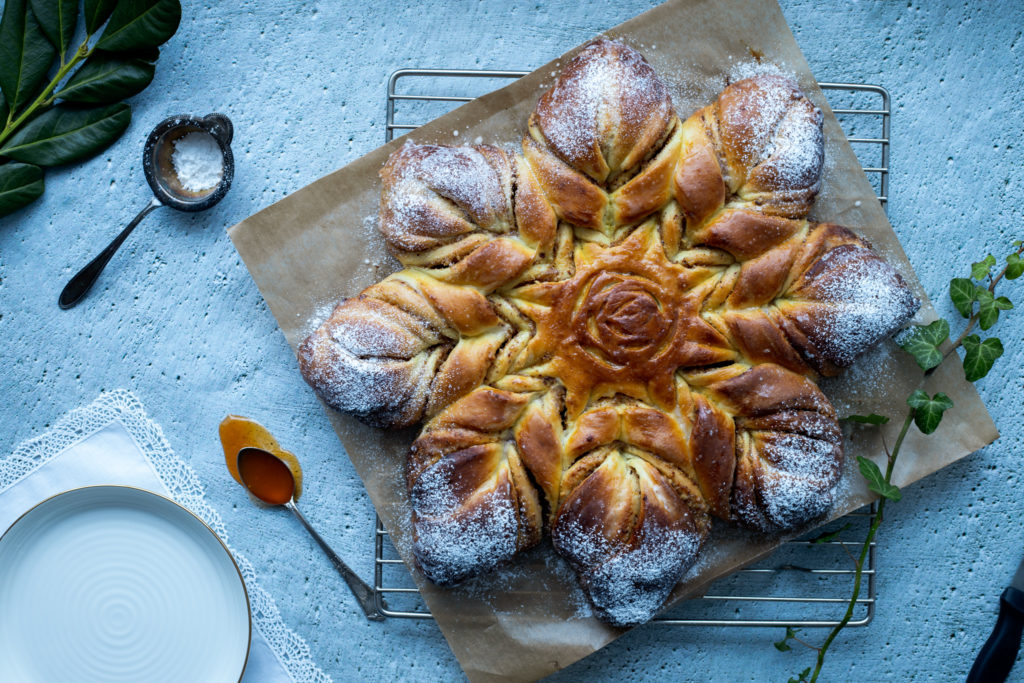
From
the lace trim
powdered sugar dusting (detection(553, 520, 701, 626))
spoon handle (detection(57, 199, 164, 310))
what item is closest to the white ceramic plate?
the lace trim

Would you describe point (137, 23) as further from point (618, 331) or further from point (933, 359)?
point (933, 359)

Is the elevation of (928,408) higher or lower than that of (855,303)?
lower

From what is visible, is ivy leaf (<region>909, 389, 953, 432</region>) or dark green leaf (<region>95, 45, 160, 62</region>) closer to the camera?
ivy leaf (<region>909, 389, 953, 432</region>)

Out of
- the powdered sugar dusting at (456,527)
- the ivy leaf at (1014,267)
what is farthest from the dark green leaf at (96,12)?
the ivy leaf at (1014,267)

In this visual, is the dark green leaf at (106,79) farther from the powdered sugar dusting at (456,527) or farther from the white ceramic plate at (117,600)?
the powdered sugar dusting at (456,527)

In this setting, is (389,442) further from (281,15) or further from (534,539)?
(281,15)

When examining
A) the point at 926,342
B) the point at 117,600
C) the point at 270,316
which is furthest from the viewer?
the point at 270,316

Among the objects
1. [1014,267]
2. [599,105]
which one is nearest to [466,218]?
[599,105]

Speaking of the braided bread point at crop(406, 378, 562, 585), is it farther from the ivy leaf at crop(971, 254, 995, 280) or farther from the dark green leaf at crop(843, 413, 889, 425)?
the ivy leaf at crop(971, 254, 995, 280)
